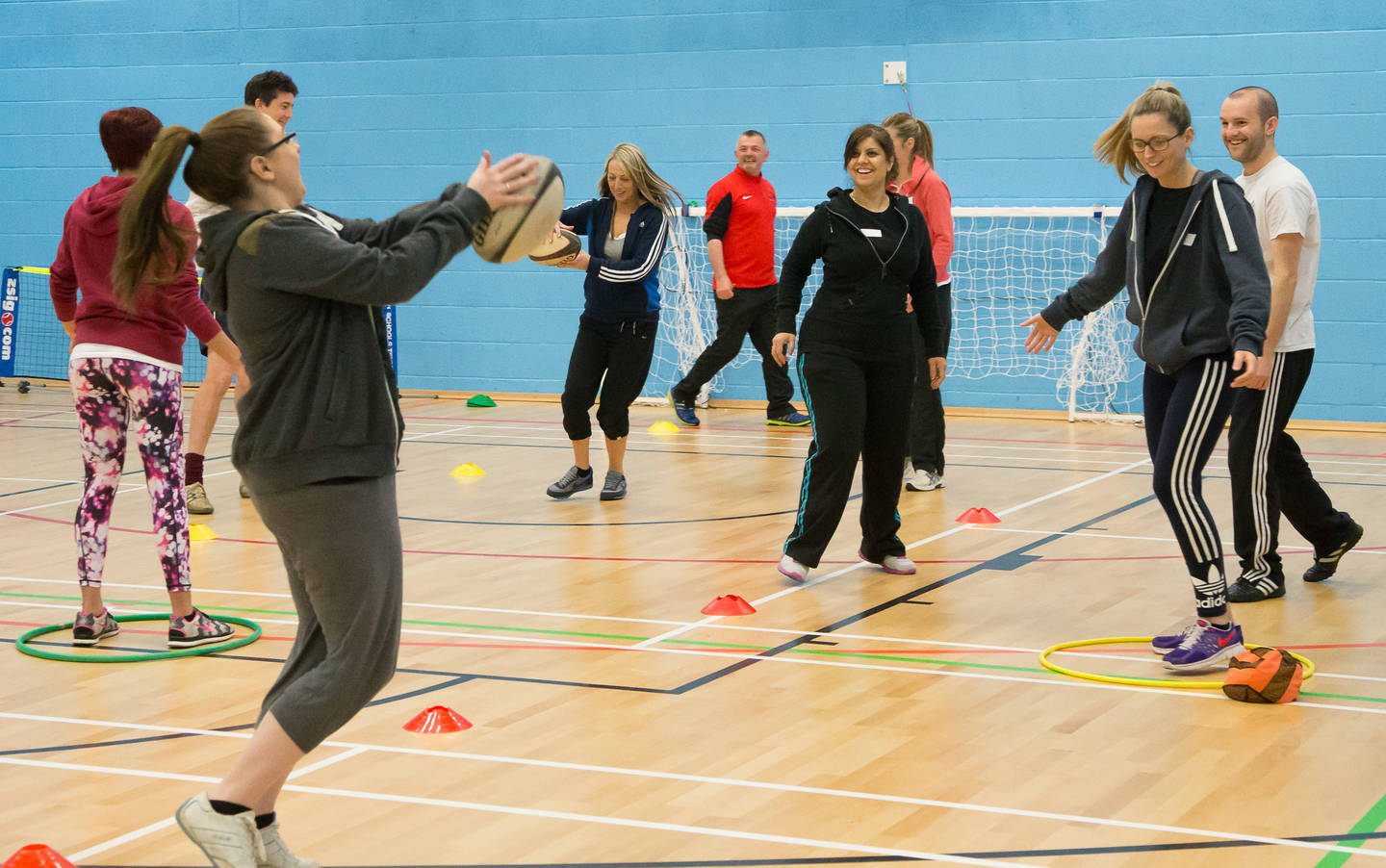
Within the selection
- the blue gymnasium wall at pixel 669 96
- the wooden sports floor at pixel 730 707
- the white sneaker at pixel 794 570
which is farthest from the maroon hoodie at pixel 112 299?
the blue gymnasium wall at pixel 669 96

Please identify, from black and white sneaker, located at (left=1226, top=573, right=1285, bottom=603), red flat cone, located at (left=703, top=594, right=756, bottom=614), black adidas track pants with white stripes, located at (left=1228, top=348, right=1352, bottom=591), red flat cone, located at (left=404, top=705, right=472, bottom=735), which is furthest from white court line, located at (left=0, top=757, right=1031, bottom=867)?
black and white sneaker, located at (left=1226, top=573, right=1285, bottom=603)

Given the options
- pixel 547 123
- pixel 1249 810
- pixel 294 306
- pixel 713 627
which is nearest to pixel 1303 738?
pixel 1249 810

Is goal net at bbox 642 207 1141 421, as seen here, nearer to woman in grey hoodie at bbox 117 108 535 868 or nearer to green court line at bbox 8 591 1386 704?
green court line at bbox 8 591 1386 704

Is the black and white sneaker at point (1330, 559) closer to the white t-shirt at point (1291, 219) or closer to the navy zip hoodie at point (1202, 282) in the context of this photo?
the white t-shirt at point (1291, 219)

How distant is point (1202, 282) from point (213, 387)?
489 centimetres

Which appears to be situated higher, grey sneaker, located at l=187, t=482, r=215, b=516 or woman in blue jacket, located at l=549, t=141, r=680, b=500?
woman in blue jacket, located at l=549, t=141, r=680, b=500

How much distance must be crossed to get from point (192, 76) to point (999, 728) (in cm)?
1162

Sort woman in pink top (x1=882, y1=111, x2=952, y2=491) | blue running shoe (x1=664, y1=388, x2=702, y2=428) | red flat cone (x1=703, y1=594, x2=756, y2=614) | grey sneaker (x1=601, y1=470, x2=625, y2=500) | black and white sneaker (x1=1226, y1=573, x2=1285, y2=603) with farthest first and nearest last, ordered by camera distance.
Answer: blue running shoe (x1=664, y1=388, x2=702, y2=428) → grey sneaker (x1=601, y1=470, x2=625, y2=500) → woman in pink top (x1=882, y1=111, x2=952, y2=491) → black and white sneaker (x1=1226, y1=573, x2=1285, y2=603) → red flat cone (x1=703, y1=594, x2=756, y2=614)

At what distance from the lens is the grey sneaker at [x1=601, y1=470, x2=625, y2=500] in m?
7.98

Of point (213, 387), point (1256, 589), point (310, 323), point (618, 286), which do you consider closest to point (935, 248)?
point (618, 286)

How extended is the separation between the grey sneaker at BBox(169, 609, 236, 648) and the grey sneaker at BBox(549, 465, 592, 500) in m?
3.01

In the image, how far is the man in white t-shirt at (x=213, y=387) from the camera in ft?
23.5

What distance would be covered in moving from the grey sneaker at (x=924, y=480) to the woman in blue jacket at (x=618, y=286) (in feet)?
5.05

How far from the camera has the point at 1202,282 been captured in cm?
452
